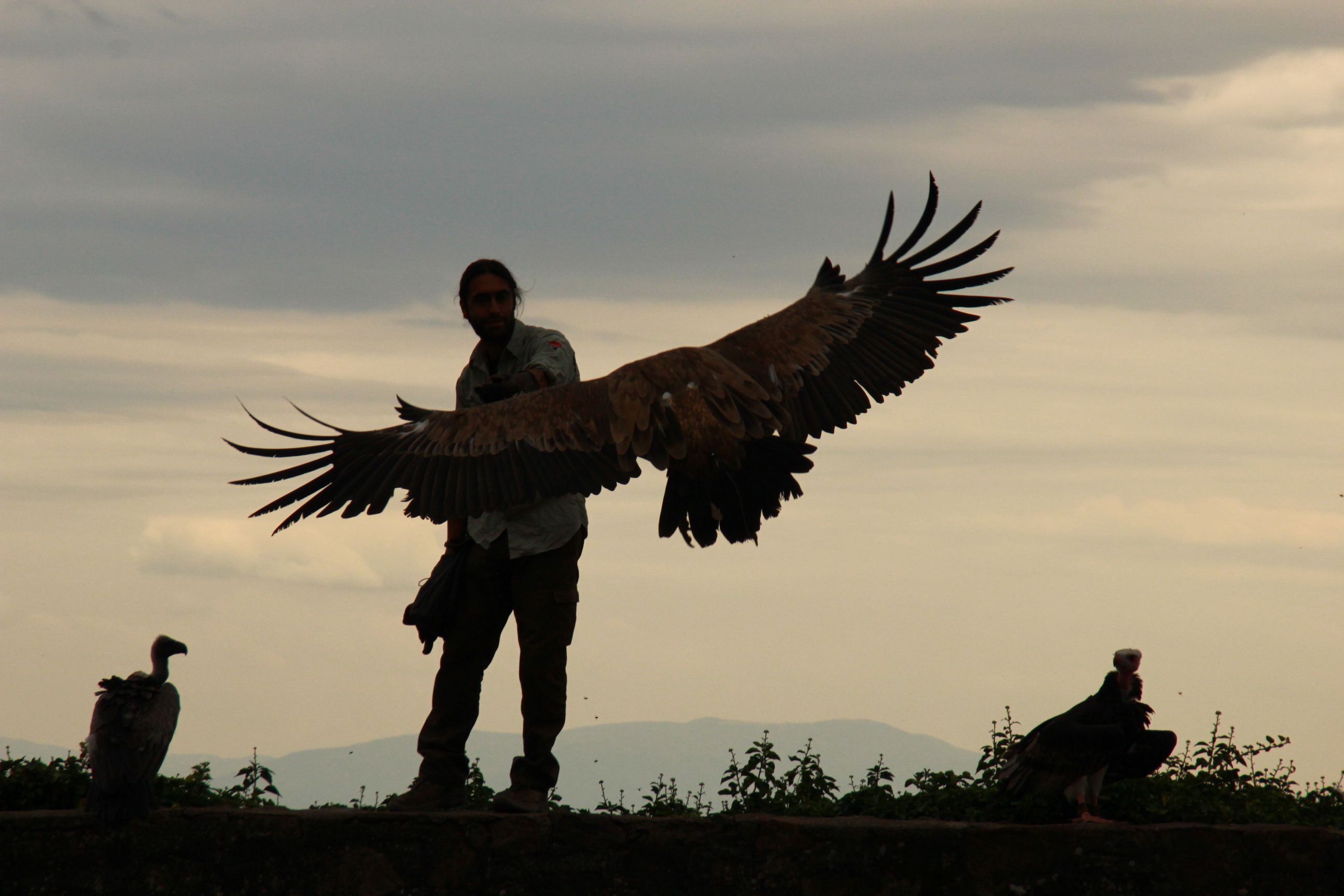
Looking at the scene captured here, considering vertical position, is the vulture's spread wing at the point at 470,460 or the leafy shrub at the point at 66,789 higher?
the vulture's spread wing at the point at 470,460

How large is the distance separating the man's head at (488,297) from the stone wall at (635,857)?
82.1 inches

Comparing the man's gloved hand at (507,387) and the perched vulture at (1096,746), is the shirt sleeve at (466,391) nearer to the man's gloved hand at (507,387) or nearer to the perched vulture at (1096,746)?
the man's gloved hand at (507,387)

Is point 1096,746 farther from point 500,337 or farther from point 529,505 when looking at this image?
point 500,337

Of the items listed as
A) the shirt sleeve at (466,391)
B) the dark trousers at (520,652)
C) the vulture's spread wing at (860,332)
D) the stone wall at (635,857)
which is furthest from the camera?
the vulture's spread wing at (860,332)

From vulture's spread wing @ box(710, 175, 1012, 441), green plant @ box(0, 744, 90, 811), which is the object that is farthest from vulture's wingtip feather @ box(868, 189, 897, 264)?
green plant @ box(0, 744, 90, 811)

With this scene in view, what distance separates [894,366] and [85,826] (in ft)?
14.9

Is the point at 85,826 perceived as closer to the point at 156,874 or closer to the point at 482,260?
the point at 156,874

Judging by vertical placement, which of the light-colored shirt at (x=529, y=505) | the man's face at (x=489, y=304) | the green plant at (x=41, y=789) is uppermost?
the man's face at (x=489, y=304)

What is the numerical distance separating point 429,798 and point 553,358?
1.99m

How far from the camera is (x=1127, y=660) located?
606 centimetres

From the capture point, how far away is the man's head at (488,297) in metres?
5.77

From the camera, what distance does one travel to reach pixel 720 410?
5.94 m

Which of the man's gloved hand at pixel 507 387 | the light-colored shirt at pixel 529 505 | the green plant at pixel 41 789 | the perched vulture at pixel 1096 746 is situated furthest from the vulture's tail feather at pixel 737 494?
the green plant at pixel 41 789

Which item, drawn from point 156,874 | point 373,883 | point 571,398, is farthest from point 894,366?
point 156,874
